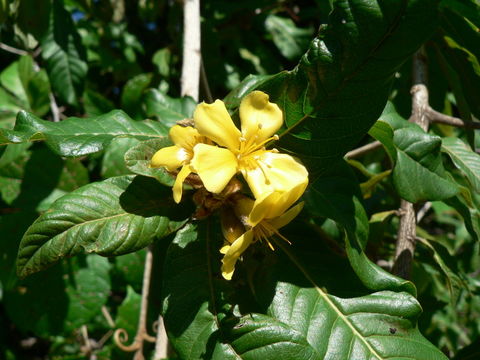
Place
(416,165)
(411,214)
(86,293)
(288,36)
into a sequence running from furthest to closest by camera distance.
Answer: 1. (288,36)
2. (86,293)
3. (411,214)
4. (416,165)

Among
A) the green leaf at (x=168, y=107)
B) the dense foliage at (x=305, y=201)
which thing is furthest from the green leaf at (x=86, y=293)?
the green leaf at (x=168, y=107)

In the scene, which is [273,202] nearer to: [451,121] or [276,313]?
[276,313]

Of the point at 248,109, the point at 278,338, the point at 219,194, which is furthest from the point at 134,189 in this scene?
the point at 278,338

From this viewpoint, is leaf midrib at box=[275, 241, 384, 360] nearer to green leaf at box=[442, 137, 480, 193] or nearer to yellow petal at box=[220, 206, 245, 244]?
yellow petal at box=[220, 206, 245, 244]

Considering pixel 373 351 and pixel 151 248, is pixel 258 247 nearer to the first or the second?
pixel 373 351

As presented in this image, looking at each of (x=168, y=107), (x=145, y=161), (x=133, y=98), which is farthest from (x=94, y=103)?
(x=145, y=161)
